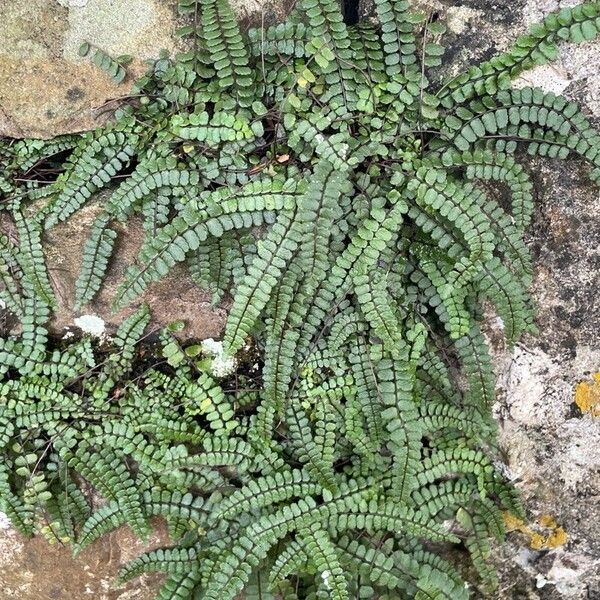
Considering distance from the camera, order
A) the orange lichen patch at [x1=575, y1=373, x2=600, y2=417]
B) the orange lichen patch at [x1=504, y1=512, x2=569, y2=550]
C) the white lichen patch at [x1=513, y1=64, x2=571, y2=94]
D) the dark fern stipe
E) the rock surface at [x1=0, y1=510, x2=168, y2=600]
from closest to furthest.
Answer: the dark fern stipe
the white lichen patch at [x1=513, y1=64, x2=571, y2=94]
the orange lichen patch at [x1=575, y1=373, x2=600, y2=417]
the rock surface at [x1=0, y1=510, x2=168, y2=600]
the orange lichen patch at [x1=504, y1=512, x2=569, y2=550]

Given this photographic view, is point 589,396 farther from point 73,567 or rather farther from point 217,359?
point 73,567

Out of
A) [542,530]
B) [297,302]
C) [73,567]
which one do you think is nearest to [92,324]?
[297,302]

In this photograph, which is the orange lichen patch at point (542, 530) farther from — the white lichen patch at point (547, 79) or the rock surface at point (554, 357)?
the white lichen patch at point (547, 79)

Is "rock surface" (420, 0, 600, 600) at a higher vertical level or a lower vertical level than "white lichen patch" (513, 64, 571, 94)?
lower

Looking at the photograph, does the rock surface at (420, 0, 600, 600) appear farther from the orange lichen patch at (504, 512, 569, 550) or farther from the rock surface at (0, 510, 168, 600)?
the rock surface at (0, 510, 168, 600)

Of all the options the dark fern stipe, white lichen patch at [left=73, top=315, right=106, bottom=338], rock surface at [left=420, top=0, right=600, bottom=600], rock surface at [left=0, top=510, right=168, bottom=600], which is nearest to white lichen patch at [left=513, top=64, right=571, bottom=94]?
rock surface at [left=420, top=0, right=600, bottom=600]

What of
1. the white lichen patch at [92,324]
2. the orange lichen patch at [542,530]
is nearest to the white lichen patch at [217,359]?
the white lichen patch at [92,324]

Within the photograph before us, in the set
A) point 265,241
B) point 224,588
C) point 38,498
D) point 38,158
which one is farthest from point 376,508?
point 38,158
